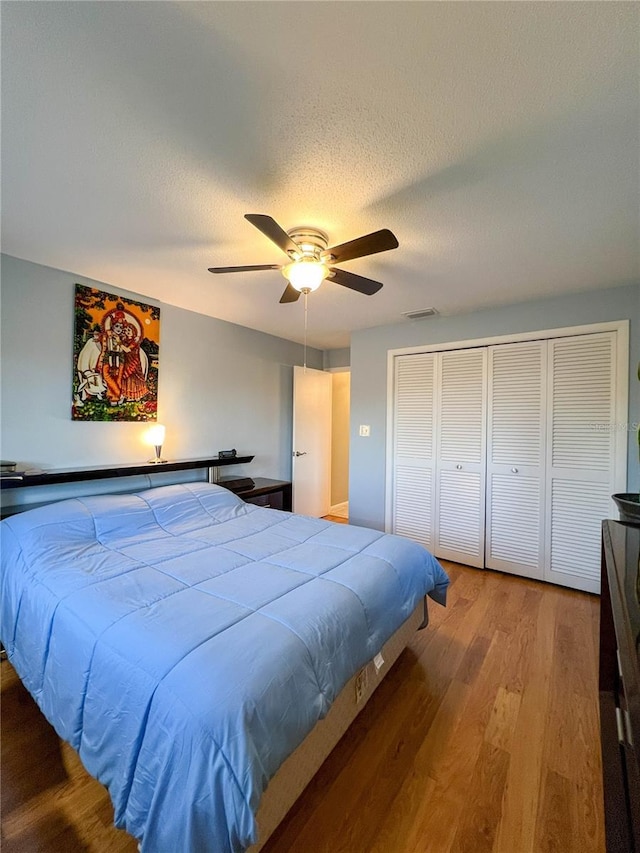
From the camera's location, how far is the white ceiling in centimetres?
95

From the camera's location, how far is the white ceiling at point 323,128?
95cm

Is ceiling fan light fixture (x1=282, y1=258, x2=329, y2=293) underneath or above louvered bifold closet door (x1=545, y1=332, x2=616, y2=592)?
above

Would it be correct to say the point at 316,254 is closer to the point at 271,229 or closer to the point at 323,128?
the point at 271,229

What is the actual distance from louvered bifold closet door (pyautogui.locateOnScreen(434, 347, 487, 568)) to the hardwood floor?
1.31 metres

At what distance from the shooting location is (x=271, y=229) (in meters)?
1.48

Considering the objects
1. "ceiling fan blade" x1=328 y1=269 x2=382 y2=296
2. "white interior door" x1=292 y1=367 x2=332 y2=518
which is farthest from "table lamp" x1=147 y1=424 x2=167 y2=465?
"ceiling fan blade" x1=328 y1=269 x2=382 y2=296

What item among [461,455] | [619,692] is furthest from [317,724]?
[461,455]

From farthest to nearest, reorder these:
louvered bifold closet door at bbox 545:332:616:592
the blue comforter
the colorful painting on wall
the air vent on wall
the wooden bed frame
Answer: the air vent on wall
louvered bifold closet door at bbox 545:332:616:592
the colorful painting on wall
the wooden bed frame
the blue comforter

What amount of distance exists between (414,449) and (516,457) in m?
0.95

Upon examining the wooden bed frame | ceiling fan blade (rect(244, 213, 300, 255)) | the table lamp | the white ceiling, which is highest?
the white ceiling

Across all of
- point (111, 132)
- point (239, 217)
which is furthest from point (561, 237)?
point (111, 132)

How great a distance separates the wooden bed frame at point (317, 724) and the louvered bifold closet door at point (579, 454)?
62.8 inches

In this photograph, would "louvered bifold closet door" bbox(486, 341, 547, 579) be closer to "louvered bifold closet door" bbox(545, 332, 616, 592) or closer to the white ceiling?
"louvered bifold closet door" bbox(545, 332, 616, 592)

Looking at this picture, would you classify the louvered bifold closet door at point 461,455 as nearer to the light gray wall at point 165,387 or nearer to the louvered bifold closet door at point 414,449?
the louvered bifold closet door at point 414,449
